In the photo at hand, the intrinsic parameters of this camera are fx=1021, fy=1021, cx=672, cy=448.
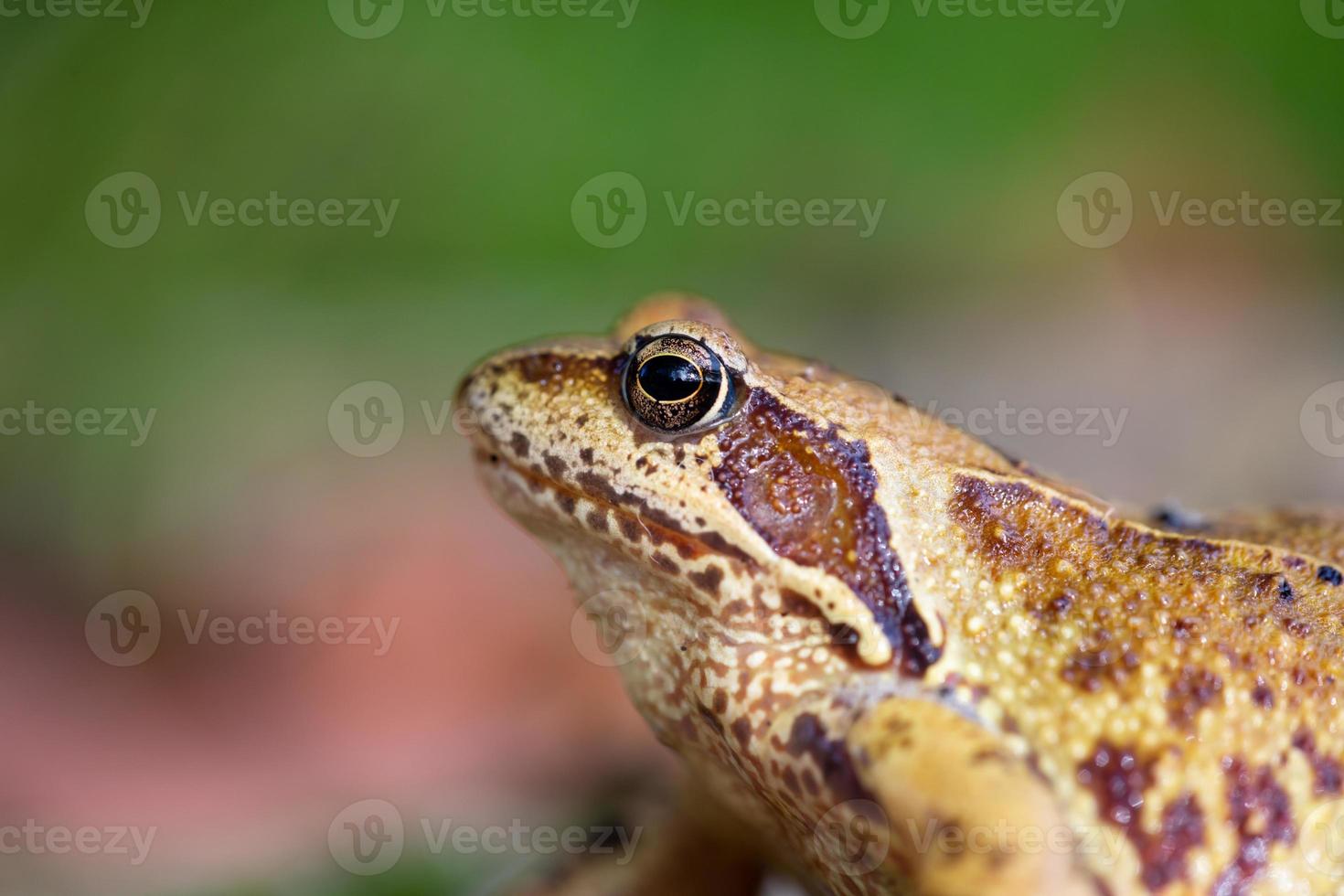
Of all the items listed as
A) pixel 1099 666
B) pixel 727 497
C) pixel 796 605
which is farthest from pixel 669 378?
pixel 1099 666

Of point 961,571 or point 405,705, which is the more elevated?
point 961,571

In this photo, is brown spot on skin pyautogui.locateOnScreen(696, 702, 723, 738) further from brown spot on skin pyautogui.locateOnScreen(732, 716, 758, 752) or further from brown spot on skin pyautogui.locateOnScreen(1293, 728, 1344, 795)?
brown spot on skin pyautogui.locateOnScreen(1293, 728, 1344, 795)

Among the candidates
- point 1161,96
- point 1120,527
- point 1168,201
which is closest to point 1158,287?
point 1168,201

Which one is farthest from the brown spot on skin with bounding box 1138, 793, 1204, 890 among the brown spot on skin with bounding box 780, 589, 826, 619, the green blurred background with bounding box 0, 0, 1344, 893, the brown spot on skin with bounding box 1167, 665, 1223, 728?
the green blurred background with bounding box 0, 0, 1344, 893

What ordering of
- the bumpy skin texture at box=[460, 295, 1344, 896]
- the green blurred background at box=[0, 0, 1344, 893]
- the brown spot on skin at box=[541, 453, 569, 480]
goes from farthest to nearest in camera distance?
the green blurred background at box=[0, 0, 1344, 893] → the brown spot on skin at box=[541, 453, 569, 480] → the bumpy skin texture at box=[460, 295, 1344, 896]

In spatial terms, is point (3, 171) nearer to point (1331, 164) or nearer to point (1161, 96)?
point (1161, 96)

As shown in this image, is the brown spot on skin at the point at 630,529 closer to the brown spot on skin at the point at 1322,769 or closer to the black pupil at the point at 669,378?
the black pupil at the point at 669,378

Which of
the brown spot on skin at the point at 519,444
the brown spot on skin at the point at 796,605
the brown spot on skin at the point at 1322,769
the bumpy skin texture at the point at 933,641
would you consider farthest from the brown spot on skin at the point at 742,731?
the brown spot on skin at the point at 1322,769
